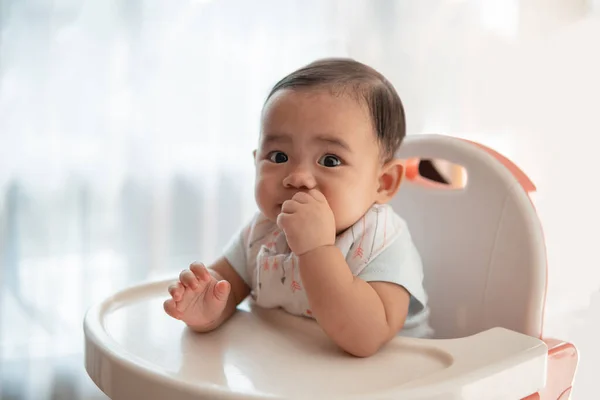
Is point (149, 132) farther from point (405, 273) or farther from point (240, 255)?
point (405, 273)

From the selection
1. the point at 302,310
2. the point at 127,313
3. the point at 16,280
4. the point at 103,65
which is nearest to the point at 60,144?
the point at 103,65

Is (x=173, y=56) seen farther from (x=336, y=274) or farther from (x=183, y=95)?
(x=336, y=274)

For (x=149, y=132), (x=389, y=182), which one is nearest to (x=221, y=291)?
(x=389, y=182)

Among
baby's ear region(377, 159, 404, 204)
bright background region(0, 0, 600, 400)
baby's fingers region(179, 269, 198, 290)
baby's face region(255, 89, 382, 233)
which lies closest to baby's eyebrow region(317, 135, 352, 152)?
baby's face region(255, 89, 382, 233)

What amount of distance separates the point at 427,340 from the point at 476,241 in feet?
0.69

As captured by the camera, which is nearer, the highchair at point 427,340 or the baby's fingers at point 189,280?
the highchair at point 427,340

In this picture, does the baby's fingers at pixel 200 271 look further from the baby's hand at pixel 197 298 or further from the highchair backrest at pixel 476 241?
the highchair backrest at pixel 476 241

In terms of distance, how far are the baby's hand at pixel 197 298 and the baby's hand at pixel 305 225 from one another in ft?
0.31

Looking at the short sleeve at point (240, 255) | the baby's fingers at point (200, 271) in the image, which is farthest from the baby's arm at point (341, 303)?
the short sleeve at point (240, 255)

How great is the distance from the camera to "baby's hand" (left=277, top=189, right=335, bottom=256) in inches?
27.3

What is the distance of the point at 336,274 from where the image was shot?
2.24 ft

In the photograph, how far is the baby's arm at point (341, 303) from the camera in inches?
26.8

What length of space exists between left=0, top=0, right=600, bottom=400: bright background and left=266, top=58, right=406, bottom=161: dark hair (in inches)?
23.8

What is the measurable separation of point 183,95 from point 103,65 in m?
0.17
